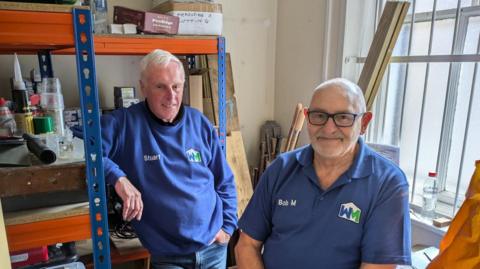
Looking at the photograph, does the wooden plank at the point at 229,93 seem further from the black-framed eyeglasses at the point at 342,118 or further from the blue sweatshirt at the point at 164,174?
the black-framed eyeglasses at the point at 342,118

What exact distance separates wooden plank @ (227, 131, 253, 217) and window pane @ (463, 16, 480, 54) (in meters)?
1.27

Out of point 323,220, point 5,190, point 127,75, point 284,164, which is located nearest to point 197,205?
point 284,164

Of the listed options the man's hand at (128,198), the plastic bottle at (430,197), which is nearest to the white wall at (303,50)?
the plastic bottle at (430,197)

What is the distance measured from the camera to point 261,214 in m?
1.25

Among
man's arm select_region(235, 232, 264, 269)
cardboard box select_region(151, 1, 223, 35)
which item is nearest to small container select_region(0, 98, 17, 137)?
cardboard box select_region(151, 1, 223, 35)

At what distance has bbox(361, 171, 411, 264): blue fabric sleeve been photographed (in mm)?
1014

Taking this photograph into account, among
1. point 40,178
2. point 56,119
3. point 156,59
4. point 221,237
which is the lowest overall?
point 221,237

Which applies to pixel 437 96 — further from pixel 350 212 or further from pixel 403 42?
pixel 350 212

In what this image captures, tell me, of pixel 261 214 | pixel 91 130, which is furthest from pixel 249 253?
pixel 91 130

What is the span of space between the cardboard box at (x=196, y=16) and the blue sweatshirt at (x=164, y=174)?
40 centimetres

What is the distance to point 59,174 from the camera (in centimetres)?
91

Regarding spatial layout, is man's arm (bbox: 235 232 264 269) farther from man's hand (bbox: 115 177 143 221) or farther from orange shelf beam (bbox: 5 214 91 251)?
orange shelf beam (bbox: 5 214 91 251)

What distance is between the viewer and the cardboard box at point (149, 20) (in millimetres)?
1457

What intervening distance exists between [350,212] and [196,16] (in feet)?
3.55
